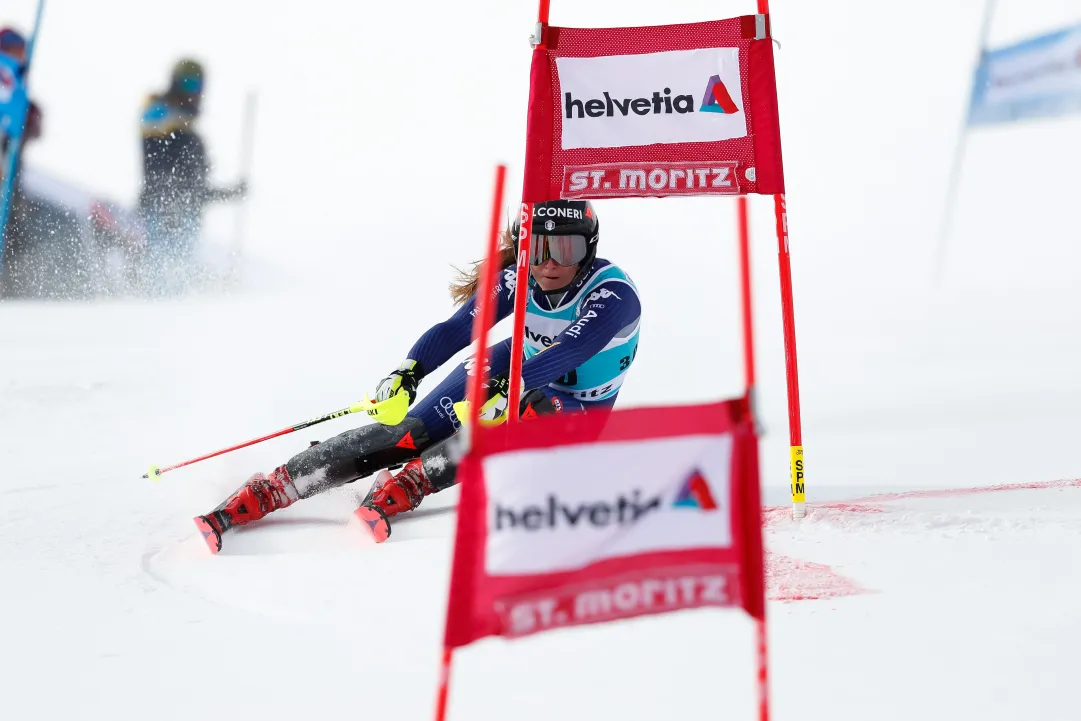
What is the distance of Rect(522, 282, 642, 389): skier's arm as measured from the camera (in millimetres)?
3818

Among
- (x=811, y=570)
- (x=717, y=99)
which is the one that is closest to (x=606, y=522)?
(x=811, y=570)

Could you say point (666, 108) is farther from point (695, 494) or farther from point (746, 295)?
point (695, 494)

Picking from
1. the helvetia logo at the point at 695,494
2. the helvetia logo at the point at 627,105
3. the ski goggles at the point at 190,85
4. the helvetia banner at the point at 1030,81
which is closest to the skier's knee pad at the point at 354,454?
the helvetia logo at the point at 627,105

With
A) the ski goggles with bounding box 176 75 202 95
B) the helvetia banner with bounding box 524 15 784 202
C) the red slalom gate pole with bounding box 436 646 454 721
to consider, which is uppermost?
the ski goggles with bounding box 176 75 202 95

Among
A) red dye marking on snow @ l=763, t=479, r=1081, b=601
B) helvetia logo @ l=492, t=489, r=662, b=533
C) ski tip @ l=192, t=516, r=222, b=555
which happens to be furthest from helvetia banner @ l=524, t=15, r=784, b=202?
helvetia logo @ l=492, t=489, r=662, b=533

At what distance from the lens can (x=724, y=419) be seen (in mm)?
1663

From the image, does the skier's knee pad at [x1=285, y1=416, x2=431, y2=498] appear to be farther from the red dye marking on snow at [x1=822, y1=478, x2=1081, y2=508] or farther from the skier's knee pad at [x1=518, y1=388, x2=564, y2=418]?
the red dye marking on snow at [x1=822, y1=478, x2=1081, y2=508]

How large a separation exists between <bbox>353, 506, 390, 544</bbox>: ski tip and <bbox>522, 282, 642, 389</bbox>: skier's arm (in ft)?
2.25

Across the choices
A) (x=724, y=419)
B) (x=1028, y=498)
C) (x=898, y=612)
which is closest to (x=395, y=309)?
(x=1028, y=498)

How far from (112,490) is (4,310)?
5.13 m

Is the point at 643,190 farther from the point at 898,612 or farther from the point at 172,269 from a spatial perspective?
the point at 172,269

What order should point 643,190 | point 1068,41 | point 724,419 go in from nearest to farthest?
point 724,419, point 643,190, point 1068,41

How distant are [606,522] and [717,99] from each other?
7.19ft

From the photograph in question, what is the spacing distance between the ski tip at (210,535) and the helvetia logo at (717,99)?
2.11 meters
